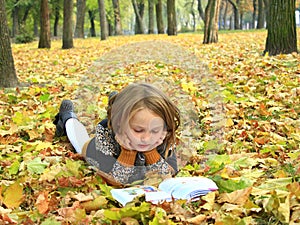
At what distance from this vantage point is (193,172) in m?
3.37

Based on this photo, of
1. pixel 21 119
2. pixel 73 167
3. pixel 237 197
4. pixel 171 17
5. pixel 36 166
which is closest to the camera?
pixel 237 197

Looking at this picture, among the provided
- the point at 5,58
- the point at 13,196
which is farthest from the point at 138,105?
the point at 5,58

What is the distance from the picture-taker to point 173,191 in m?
2.72

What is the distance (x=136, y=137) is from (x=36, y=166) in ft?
3.41

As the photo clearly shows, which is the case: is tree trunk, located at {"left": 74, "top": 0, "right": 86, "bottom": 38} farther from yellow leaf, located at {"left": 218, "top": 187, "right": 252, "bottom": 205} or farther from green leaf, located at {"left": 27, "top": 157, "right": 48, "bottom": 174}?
yellow leaf, located at {"left": 218, "top": 187, "right": 252, "bottom": 205}

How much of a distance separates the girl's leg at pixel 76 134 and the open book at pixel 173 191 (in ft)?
4.18

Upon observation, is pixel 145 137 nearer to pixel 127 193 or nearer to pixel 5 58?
pixel 127 193

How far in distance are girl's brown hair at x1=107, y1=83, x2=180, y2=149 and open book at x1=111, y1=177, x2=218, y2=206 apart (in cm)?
39

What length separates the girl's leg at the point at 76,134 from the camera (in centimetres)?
397

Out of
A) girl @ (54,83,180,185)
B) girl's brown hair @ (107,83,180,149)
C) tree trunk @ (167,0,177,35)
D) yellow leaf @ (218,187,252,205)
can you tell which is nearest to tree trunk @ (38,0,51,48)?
tree trunk @ (167,0,177,35)

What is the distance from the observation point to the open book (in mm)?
2564

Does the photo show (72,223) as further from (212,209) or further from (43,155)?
(43,155)

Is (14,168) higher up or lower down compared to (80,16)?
lower down

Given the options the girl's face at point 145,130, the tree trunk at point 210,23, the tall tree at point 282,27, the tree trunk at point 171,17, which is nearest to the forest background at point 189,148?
the girl's face at point 145,130
